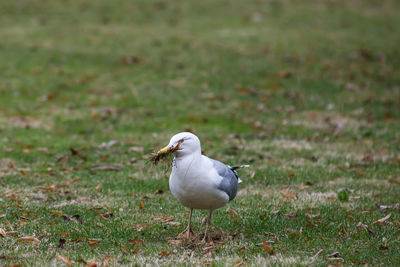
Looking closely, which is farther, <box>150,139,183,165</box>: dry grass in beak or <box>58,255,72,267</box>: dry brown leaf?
<box>150,139,183,165</box>: dry grass in beak

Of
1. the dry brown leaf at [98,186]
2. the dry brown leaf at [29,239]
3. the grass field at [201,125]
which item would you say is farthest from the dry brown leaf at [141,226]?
the dry brown leaf at [98,186]

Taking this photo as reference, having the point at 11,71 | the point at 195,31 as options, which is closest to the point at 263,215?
the point at 11,71

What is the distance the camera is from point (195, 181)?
534cm

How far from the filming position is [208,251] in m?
5.48

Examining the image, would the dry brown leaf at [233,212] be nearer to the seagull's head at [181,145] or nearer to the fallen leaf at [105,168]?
the seagull's head at [181,145]

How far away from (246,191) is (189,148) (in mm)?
2804

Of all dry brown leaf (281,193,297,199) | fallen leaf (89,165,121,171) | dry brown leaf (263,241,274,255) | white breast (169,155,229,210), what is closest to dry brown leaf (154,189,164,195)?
fallen leaf (89,165,121,171)

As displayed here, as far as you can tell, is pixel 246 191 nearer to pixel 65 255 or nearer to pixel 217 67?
pixel 65 255

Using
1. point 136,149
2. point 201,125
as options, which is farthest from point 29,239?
point 201,125

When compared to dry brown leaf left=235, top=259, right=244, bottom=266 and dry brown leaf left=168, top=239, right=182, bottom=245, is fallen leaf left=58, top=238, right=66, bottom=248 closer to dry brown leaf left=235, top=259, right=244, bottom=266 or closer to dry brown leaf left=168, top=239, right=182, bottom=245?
dry brown leaf left=168, top=239, right=182, bottom=245

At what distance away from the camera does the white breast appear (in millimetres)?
5336

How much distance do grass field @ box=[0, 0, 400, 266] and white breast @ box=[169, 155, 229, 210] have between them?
0.49 meters

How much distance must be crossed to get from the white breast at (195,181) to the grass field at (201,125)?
19.2 inches

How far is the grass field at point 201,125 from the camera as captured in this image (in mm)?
5855
